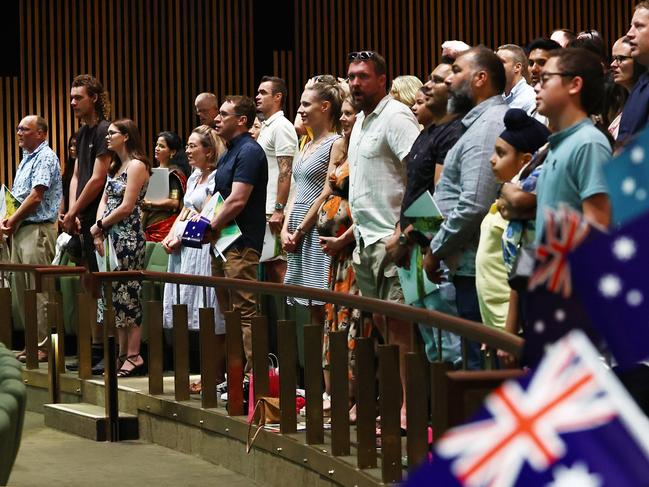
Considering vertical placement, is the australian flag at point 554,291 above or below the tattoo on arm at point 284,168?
above

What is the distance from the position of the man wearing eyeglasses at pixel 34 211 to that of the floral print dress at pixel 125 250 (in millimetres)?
800

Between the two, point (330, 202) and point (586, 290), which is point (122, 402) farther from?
point (586, 290)

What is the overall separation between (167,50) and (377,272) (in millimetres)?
6928

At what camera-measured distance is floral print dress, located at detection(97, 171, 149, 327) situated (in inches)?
233

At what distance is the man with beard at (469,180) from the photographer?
357cm

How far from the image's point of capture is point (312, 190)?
484 centimetres

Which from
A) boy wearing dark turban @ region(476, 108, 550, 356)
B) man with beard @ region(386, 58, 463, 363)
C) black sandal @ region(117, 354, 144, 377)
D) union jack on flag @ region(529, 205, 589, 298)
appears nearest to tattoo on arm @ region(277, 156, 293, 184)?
black sandal @ region(117, 354, 144, 377)

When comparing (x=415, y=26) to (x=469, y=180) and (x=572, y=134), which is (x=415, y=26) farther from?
(x=572, y=134)

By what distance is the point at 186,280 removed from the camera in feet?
17.0

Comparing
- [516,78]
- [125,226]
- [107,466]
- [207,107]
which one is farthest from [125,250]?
[516,78]

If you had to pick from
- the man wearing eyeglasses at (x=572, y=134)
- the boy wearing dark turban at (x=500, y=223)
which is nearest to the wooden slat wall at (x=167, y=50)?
the boy wearing dark turban at (x=500, y=223)

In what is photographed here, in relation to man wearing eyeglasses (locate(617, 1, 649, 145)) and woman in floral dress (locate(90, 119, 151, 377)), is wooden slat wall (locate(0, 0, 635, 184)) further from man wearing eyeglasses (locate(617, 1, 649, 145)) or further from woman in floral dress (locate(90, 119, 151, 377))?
man wearing eyeglasses (locate(617, 1, 649, 145))

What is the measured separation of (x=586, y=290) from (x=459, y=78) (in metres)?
A: 2.98

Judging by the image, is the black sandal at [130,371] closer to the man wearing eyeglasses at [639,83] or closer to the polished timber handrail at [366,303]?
the polished timber handrail at [366,303]
